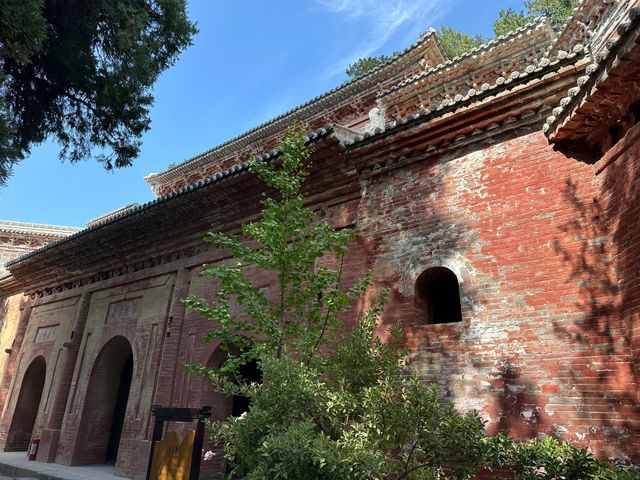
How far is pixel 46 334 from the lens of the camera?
13.8 meters

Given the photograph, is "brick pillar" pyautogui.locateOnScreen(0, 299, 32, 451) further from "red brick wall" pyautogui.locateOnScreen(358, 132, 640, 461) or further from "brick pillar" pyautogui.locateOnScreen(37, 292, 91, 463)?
"red brick wall" pyautogui.locateOnScreen(358, 132, 640, 461)

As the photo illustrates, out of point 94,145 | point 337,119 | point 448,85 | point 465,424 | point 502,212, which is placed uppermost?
point 337,119

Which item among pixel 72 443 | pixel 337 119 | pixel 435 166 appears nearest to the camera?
pixel 435 166

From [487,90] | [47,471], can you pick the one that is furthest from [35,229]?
[487,90]

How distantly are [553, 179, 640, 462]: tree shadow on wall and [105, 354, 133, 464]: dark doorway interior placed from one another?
10649 millimetres

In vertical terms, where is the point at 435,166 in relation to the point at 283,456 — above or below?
above

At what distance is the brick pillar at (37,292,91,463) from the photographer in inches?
440

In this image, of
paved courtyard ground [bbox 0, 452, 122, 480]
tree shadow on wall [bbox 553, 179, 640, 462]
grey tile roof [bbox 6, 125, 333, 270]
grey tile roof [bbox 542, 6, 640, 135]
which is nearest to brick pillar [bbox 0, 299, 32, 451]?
paved courtyard ground [bbox 0, 452, 122, 480]

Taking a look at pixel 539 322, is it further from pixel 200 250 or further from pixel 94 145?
pixel 94 145

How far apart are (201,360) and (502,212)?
6.09 m

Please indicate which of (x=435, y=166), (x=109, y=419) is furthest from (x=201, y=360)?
(x=435, y=166)

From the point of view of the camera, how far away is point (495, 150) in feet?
20.1

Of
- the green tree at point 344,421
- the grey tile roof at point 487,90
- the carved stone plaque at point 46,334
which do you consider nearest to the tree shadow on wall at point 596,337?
the green tree at point 344,421

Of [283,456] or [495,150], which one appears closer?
[283,456]
